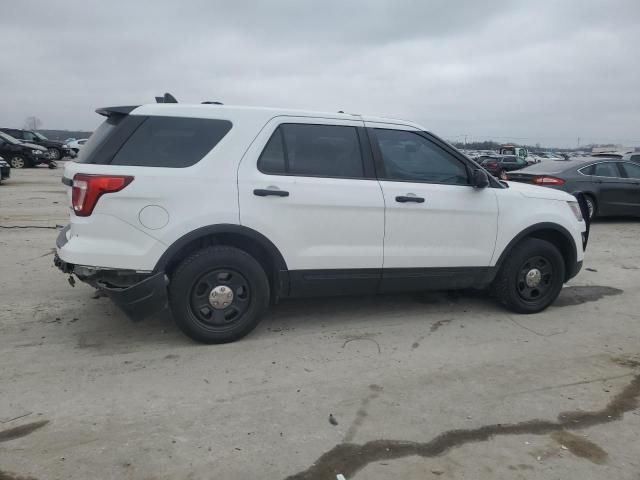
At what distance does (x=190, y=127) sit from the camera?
13.3 ft

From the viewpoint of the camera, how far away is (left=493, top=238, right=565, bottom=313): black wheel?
507 centimetres

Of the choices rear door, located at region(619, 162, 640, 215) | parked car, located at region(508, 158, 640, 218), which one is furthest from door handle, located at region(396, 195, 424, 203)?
rear door, located at region(619, 162, 640, 215)

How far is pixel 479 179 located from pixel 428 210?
597mm

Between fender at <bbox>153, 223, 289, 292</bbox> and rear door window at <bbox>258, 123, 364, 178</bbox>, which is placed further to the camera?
rear door window at <bbox>258, 123, 364, 178</bbox>

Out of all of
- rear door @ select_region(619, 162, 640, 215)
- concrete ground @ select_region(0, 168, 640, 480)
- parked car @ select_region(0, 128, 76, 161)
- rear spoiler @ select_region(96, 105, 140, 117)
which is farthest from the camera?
parked car @ select_region(0, 128, 76, 161)

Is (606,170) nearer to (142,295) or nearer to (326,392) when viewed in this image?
(326,392)

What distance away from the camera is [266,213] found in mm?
4090

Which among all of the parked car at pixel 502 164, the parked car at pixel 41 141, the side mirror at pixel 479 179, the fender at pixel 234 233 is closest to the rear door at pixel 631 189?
the side mirror at pixel 479 179

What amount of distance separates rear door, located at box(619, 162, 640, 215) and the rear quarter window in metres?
10.8

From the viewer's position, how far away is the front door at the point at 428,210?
14.8ft

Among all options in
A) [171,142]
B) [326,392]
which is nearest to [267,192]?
[171,142]

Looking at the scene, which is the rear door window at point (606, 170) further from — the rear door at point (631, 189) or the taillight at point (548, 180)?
the taillight at point (548, 180)

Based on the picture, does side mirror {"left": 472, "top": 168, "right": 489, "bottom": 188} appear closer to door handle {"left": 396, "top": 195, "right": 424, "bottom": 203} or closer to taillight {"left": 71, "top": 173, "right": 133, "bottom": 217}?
door handle {"left": 396, "top": 195, "right": 424, "bottom": 203}

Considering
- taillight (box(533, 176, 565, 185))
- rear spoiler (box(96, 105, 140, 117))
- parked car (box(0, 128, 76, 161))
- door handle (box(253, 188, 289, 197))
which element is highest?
parked car (box(0, 128, 76, 161))
